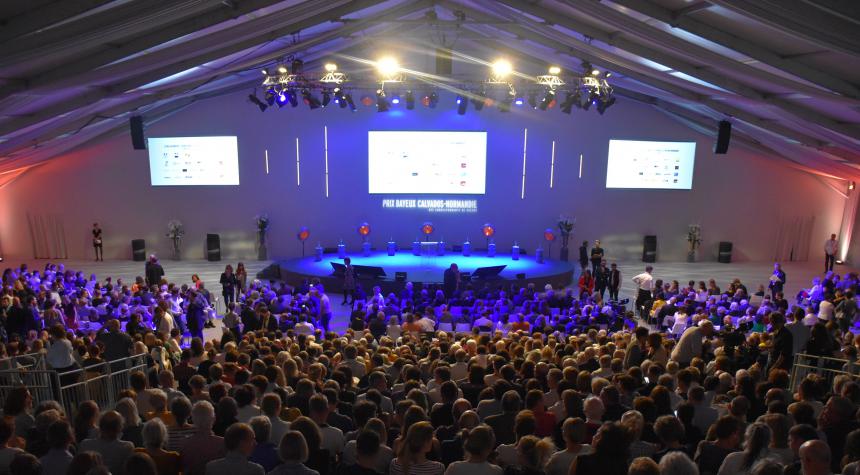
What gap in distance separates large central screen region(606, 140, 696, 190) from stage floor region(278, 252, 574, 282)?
12.2 ft

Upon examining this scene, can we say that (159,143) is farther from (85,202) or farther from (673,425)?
(673,425)

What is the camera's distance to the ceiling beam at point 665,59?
1174 centimetres

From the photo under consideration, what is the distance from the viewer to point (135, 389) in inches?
202

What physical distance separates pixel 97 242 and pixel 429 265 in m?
11.1

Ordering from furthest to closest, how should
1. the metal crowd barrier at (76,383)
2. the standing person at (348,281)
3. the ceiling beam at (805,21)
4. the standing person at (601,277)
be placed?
1. the standing person at (601,277)
2. the standing person at (348,281)
3. the ceiling beam at (805,21)
4. the metal crowd barrier at (76,383)

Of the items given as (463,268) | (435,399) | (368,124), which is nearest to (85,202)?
(368,124)

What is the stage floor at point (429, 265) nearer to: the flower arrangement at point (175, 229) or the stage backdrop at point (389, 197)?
the stage backdrop at point (389, 197)

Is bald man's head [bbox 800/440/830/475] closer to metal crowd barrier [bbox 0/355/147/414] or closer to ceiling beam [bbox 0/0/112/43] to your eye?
metal crowd barrier [bbox 0/355/147/414]

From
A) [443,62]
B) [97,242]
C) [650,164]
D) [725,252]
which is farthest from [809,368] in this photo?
[97,242]

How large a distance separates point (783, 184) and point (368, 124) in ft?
46.0

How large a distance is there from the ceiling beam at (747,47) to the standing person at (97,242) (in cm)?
1768

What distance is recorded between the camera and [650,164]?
2019cm

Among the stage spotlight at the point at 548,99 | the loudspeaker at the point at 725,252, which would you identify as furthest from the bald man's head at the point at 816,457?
the loudspeaker at the point at 725,252

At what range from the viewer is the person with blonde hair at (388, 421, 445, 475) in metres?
3.46
